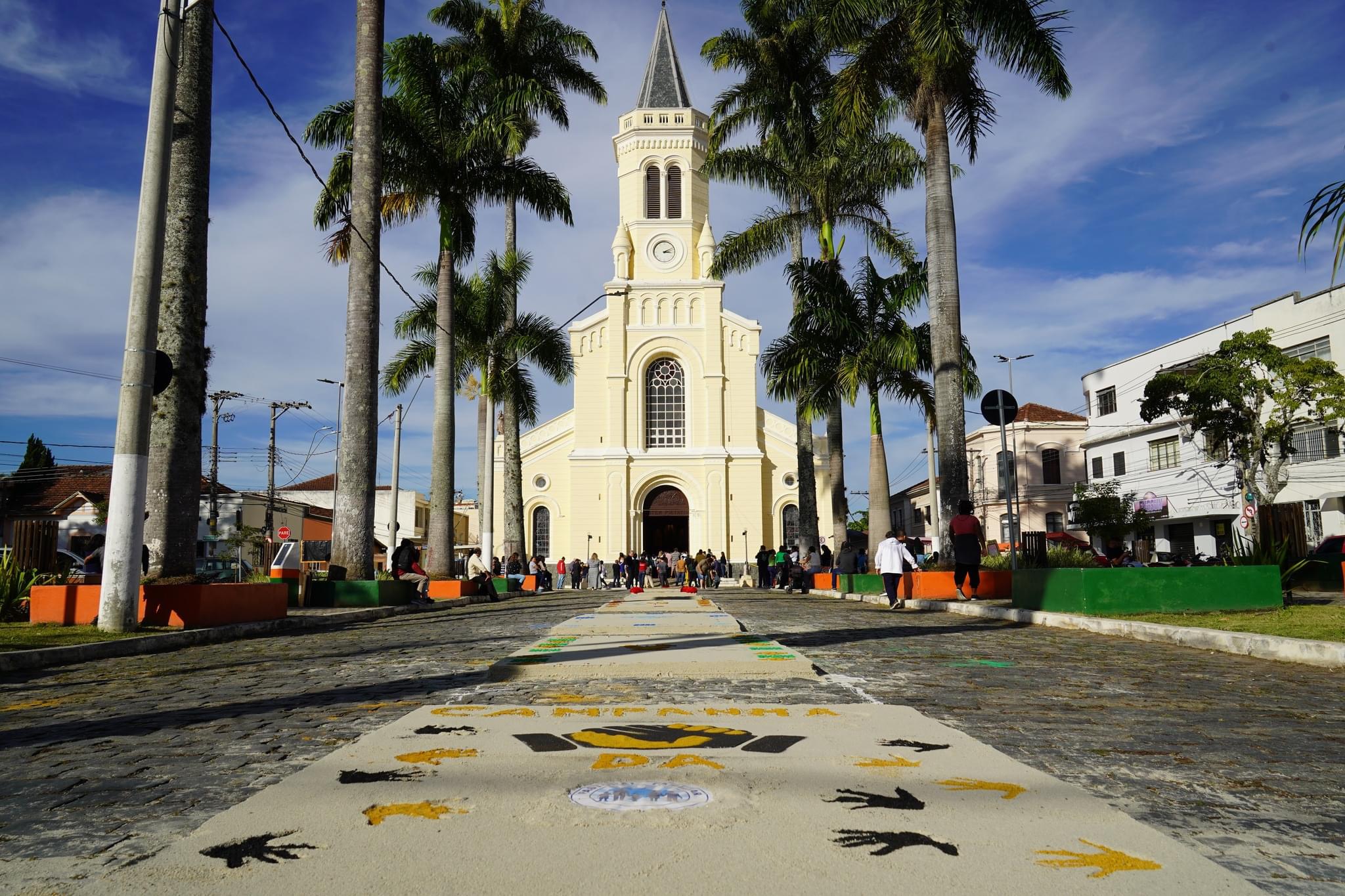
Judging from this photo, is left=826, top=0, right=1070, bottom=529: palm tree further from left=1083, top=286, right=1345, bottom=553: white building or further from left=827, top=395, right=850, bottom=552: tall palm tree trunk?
left=1083, top=286, right=1345, bottom=553: white building

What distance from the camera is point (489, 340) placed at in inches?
1222

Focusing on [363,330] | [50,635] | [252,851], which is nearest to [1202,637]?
[252,851]

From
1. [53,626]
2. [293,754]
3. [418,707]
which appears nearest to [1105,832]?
[293,754]

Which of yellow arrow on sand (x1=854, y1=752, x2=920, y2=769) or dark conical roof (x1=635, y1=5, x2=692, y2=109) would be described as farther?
dark conical roof (x1=635, y1=5, x2=692, y2=109)

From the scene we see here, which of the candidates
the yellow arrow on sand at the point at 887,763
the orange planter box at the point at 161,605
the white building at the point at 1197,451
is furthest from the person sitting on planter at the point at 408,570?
the white building at the point at 1197,451

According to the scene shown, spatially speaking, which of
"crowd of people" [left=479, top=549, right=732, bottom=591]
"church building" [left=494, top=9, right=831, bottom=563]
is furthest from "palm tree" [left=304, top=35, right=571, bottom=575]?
"church building" [left=494, top=9, right=831, bottom=563]

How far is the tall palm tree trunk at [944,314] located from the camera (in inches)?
610

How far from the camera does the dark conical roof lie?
4753 cm

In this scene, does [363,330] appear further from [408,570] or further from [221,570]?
[221,570]

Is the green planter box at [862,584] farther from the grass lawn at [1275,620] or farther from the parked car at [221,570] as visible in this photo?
the parked car at [221,570]

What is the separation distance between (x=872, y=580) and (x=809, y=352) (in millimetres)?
5659

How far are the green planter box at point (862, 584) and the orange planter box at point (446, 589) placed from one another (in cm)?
859

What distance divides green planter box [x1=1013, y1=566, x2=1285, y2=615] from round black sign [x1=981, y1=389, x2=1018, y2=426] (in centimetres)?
324

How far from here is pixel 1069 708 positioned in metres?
5.06
